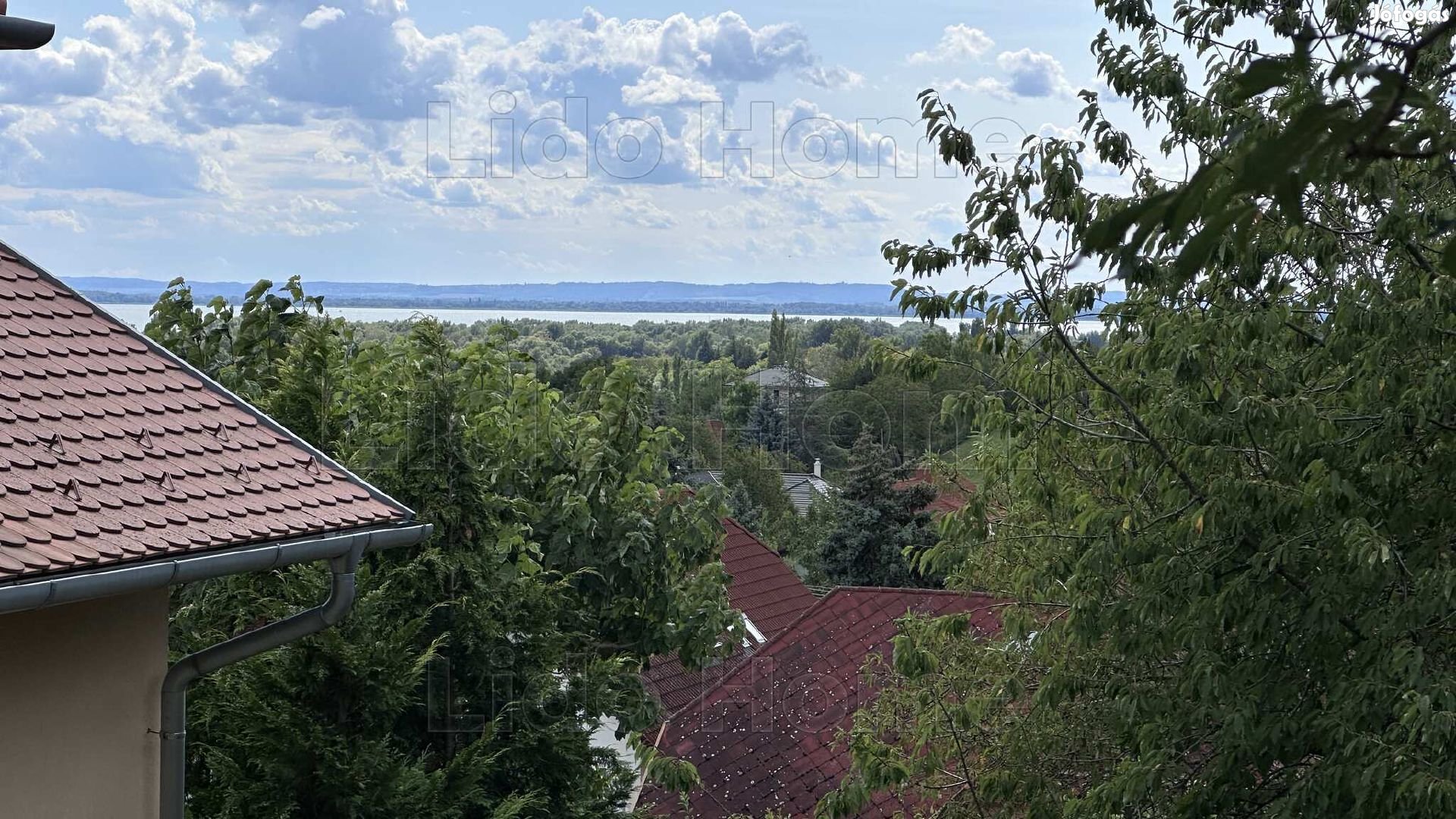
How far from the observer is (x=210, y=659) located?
457 cm

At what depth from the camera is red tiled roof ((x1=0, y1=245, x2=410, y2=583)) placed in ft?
12.3

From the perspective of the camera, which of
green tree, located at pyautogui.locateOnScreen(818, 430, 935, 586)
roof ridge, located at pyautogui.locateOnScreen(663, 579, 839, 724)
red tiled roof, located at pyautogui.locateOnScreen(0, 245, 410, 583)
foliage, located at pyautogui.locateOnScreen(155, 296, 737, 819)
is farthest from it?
green tree, located at pyautogui.locateOnScreen(818, 430, 935, 586)

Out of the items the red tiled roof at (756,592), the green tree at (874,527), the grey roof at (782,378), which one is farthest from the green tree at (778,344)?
the red tiled roof at (756,592)

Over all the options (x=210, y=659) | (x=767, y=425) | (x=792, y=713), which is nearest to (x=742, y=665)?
(x=792, y=713)

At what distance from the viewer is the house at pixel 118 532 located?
374cm

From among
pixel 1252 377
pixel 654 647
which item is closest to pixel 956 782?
pixel 654 647

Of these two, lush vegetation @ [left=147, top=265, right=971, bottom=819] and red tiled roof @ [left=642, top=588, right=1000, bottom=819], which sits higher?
lush vegetation @ [left=147, top=265, right=971, bottom=819]

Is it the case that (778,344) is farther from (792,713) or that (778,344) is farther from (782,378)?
(792,713)

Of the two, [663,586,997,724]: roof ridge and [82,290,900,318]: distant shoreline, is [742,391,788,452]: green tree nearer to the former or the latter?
[82,290,900,318]: distant shoreline

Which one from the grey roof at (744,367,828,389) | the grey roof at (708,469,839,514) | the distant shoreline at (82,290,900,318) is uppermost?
the distant shoreline at (82,290,900,318)

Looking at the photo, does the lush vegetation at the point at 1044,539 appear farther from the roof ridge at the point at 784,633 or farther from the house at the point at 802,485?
the house at the point at 802,485

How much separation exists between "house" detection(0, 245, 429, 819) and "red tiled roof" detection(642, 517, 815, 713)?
13.0 metres

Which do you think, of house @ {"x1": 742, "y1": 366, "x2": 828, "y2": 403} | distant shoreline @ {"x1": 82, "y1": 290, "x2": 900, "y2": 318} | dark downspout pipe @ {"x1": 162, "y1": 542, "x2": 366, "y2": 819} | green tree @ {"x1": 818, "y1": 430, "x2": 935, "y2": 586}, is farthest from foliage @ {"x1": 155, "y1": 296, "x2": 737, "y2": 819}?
house @ {"x1": 742, "y1": 366, "x2": 828, "y2": 403}

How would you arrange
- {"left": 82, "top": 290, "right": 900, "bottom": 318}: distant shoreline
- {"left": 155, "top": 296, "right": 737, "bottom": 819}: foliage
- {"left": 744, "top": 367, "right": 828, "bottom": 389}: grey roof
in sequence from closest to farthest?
{"left": 155, "top": 296, "right": 737, "bottom": 819}: foliage → {"left": 82, "top": 290, "right": 900, "bottom": 318}: distant shoreline → {"left": 744, "top": 367, "right": 828, "bottom": 389}: grey roof
